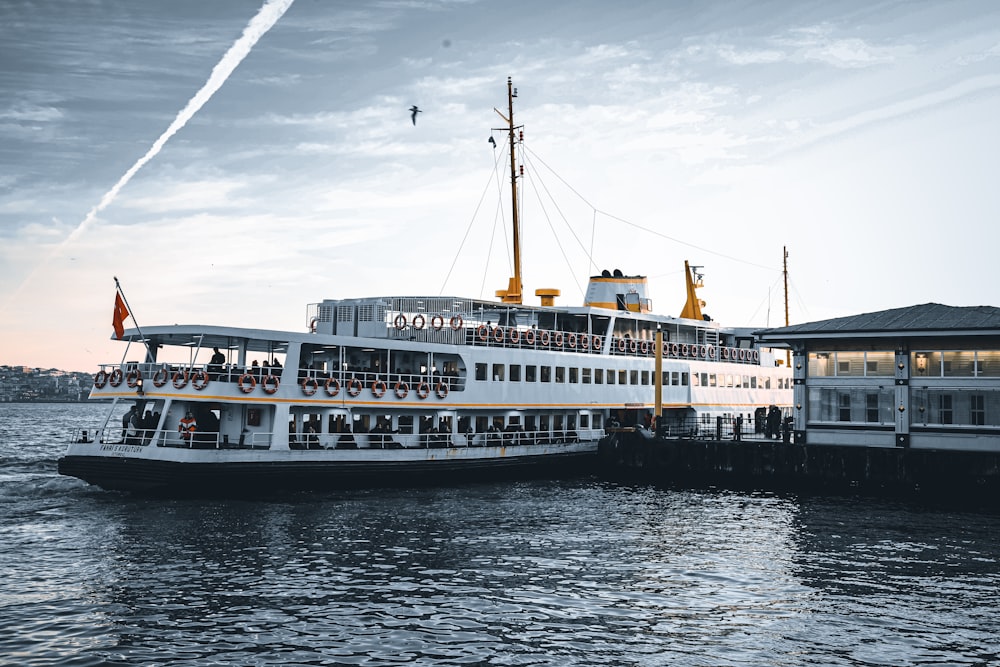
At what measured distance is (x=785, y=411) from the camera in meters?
70.2

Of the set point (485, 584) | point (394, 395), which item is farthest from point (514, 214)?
point (485, 584)

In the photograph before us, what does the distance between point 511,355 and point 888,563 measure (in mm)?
23102

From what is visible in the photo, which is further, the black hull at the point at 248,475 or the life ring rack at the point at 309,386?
the life ring rack at the point at 309,386

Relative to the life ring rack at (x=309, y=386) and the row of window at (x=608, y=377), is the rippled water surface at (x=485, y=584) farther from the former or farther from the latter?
the row of window at (x=608, y=377)

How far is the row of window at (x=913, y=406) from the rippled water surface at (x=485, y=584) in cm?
856

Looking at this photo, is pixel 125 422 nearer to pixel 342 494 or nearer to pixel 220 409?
pixel 220 409

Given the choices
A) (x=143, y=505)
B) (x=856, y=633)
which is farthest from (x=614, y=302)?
(x=856, y=633)

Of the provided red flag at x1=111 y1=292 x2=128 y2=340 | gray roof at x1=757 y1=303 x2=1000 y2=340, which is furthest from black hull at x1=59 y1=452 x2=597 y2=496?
gray roof at x1=757 y1=303 x2=1000 y2=340

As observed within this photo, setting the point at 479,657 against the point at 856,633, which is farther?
the point at 856,633

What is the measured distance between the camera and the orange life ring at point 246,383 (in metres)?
33.5

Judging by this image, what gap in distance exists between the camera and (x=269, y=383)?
1358 inches

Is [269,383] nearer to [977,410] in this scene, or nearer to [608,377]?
[608,377]

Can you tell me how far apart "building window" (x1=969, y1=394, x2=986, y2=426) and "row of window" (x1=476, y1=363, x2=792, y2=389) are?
1839 centimetres

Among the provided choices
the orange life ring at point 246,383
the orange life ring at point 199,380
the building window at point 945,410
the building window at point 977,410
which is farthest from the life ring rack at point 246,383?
the building window at point 977,410
